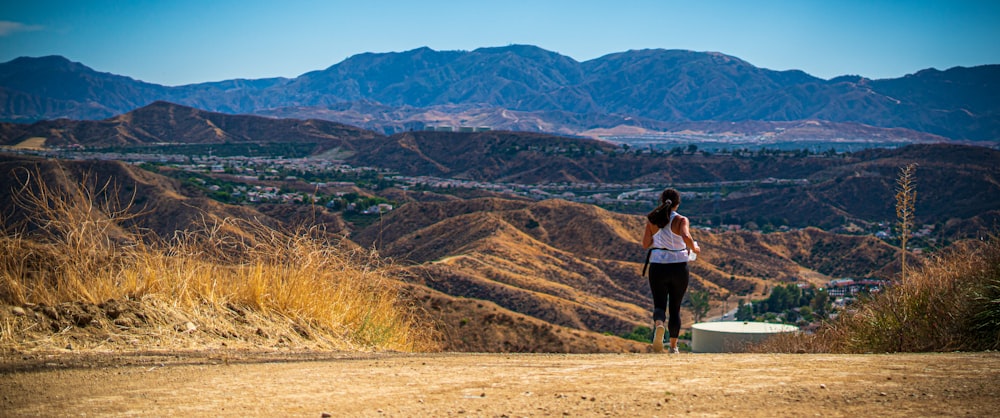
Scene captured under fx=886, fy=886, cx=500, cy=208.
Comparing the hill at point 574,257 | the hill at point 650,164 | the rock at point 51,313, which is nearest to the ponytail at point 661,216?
the rock at point 51,313

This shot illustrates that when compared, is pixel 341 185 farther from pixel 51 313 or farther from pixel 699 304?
pixel 51 313

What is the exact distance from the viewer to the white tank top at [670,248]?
8.78 meters

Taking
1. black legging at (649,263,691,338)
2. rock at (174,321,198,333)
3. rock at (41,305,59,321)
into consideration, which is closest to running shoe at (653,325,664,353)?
black legging at (649,263,691,338)

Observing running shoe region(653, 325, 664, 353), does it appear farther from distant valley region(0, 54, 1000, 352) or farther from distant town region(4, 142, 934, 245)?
distant town region(4, 142, 934, 245)

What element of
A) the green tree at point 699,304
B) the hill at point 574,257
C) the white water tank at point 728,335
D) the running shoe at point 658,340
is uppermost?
the running shoe at point 658,340

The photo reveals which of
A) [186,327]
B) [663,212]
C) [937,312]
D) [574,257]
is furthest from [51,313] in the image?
[574,257]

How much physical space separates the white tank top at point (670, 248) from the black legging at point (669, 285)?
53 millimetres

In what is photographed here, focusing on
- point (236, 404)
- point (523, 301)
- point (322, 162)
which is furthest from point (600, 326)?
point (322, 162)

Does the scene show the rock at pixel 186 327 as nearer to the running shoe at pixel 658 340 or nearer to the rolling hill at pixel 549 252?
the running shoe at pixel 658 340

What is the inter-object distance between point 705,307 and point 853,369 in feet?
124

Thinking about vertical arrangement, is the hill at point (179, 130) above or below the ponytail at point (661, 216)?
above

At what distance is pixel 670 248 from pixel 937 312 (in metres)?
2.55

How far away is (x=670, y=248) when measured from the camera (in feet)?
28.9

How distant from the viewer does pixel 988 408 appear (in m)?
4.82
